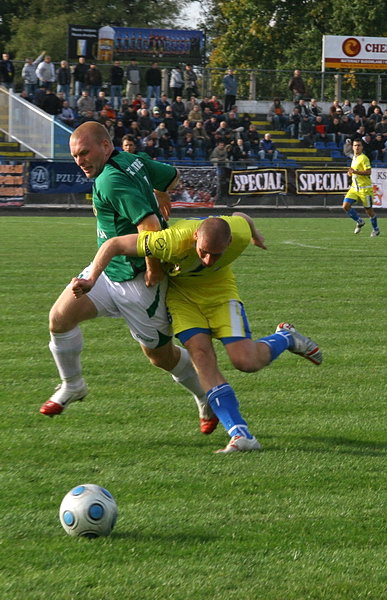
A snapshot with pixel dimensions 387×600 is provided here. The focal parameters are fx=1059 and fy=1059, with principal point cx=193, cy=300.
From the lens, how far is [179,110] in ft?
108

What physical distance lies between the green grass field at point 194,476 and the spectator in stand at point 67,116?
20.9m

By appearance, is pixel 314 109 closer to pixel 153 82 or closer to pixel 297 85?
pixel 297 85

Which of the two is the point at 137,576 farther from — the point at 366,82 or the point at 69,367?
the point at 366,82

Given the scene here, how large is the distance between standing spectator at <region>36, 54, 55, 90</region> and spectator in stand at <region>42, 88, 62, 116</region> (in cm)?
125

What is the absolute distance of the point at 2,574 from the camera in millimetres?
4035

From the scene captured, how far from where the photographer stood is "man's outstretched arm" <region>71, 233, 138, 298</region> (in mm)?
5828

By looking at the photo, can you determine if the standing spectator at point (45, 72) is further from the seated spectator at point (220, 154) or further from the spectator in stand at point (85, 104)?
the seated spectator at point (220, 154)

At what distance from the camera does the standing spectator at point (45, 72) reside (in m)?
31.5

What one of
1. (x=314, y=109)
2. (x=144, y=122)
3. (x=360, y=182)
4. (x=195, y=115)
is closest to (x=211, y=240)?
(x=360, y=182)

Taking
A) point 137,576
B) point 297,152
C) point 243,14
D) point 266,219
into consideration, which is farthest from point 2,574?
point 243,14

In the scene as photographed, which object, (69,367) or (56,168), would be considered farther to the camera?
(56,168)

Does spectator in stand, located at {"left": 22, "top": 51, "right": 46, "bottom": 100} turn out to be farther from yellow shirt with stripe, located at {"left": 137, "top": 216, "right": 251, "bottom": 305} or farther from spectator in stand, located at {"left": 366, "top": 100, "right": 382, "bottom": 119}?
yellow shirt with stripe, located at {"left": 137, "top": 216, "right": 251, "bottom": 305}

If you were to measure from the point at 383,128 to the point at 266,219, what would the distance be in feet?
35.3

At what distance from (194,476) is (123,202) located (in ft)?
5.45
